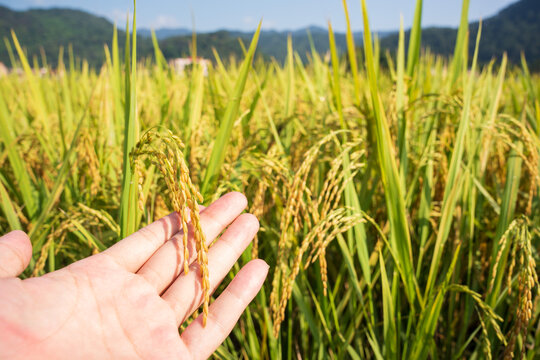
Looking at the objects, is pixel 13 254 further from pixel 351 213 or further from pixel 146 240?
pixel 351 213

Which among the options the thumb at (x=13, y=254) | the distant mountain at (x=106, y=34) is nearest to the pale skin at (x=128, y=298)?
the thumb at (x=13, y=254)

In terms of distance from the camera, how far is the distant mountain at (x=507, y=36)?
60.1m

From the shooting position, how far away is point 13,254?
75cm

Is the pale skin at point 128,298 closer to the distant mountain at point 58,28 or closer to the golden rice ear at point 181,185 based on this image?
the golden rice ear at point 181,185

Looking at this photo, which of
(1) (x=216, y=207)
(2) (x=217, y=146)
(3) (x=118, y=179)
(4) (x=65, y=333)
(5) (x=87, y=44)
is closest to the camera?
(4) (x=65, y=333)

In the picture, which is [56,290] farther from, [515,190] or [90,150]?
[515,190]

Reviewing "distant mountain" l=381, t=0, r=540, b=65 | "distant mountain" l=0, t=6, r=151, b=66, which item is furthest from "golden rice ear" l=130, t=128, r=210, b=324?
"distant mountain" l=0, t=6, r=151, b=66

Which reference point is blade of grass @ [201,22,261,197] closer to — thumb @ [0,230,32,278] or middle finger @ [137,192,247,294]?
middle finger @ [137,192,247,294]

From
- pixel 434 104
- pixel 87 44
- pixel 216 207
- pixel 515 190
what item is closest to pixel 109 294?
pixel 216 207

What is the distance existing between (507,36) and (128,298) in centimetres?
8500

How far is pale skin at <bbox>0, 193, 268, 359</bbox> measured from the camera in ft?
2.30

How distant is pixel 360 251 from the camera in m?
1.02

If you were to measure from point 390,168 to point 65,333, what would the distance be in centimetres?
91

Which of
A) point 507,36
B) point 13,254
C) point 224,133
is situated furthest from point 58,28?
point 13,254
